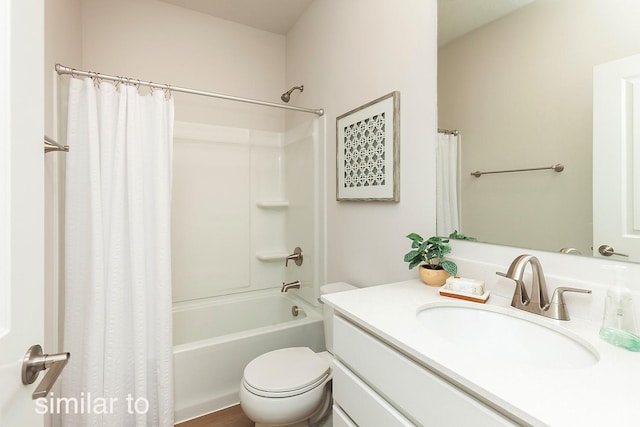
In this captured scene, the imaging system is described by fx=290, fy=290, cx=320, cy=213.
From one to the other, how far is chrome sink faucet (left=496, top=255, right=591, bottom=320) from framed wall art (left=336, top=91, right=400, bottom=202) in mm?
629

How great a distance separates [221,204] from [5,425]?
2.00 metres

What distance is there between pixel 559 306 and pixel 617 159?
0.42m

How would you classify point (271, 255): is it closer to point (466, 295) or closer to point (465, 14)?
point (466, 295)

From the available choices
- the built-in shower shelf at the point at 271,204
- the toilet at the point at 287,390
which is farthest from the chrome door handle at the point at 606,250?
the built-in shower shelf at the point at 271,204

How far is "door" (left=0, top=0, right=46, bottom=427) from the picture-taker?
45 centimetres

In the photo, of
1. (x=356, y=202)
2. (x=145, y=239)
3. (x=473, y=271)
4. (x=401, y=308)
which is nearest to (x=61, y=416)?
(x=145, y=239)

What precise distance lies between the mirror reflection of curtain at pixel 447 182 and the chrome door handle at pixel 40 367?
3.96ft

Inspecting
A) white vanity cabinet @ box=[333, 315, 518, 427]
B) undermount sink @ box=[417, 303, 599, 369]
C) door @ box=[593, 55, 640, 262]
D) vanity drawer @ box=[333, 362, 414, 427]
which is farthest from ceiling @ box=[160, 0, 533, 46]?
vanity drawer @ box=[333, 362, 414, 427]

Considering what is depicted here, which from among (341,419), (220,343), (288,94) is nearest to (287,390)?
(341,419)

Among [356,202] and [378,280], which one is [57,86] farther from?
[378,280]

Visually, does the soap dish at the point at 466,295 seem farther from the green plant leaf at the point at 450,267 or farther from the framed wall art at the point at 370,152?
the framed wall art at the point at 370,152

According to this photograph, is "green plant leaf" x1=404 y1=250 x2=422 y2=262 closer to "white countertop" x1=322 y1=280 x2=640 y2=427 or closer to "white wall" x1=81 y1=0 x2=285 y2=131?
"white countertop" x1=322 y1=280 x2=640 y2=427

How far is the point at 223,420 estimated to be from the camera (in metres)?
1.61

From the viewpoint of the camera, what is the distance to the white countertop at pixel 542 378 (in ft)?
1.47
